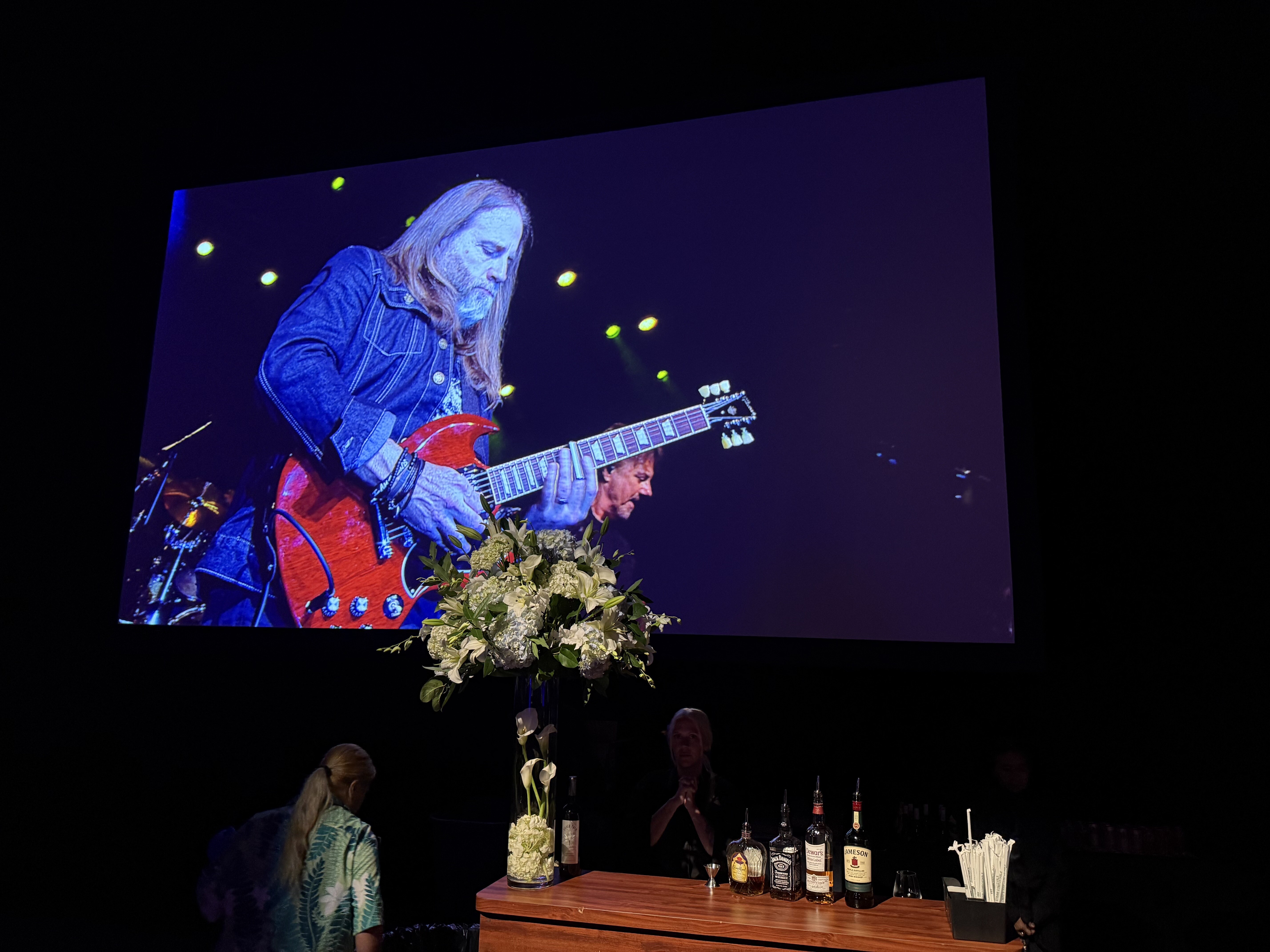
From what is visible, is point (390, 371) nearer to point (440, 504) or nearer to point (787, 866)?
point (440, 504)

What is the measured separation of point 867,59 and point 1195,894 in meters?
3.04

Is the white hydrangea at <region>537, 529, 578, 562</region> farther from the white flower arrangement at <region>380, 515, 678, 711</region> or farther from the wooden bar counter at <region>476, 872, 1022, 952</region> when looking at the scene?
the wooden bar counter at <region>476, 872, 1022, 952</region>

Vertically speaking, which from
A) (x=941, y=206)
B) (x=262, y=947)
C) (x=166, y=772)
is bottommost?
(x=262, y=947)

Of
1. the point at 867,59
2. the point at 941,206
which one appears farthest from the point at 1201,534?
the point at 867,59

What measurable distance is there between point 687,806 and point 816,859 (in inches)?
37.4

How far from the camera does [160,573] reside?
3.79 meters

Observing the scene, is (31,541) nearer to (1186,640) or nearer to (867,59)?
(867,59)

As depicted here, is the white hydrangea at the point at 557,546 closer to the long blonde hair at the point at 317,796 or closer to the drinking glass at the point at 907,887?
the long blonde hair at the point at 317,796

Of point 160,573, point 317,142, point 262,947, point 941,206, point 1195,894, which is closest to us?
point 262,947

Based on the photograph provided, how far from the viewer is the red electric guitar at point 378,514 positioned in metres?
3.33

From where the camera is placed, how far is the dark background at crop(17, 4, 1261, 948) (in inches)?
118

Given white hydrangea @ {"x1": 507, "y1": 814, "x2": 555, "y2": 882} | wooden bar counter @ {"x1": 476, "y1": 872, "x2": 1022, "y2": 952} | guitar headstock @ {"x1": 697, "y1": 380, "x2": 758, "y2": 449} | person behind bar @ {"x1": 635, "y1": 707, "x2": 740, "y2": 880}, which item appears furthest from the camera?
guitar headstock @ {"x1": 697, "y1": 380, "x2": 758, "y2": 449}

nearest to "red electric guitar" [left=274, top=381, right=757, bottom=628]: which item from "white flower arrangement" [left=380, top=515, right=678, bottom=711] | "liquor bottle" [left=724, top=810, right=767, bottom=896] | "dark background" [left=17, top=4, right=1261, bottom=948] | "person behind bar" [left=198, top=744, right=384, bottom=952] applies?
"dark background" [left=17, top=4, right=1261, bottom=948]

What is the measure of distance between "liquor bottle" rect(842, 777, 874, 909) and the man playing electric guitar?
74.0 inches
